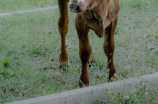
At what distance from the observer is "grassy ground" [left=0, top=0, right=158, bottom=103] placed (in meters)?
5.12

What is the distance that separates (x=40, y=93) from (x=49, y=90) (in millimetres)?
154

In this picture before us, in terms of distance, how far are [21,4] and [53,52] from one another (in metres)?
4.05

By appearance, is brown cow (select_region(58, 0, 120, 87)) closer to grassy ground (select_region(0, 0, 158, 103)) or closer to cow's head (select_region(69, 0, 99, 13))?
cow's head (select_region(69, 0, 99, 13))

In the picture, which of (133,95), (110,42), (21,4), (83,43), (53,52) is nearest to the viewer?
(133,95)

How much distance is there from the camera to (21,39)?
721cm

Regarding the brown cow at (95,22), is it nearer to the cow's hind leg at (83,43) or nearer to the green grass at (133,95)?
the cow's hind leg at (83,43)

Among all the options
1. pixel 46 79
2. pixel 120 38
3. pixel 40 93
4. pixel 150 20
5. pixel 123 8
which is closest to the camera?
pixel 40 93

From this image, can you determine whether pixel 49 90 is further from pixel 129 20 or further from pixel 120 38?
pixel 129 20

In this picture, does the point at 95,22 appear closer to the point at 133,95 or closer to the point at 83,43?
the point at 83,43

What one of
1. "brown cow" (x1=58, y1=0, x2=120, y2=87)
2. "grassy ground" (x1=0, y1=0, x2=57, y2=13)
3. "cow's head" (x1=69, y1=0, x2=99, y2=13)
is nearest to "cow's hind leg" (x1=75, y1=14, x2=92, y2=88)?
"brown cow" (x1=58, y1=0, x2=120, y2=87)

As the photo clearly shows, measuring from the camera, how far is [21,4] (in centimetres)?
1004

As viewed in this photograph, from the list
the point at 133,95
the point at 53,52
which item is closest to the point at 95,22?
the point at 133,95

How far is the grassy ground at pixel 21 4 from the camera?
31.7 ft

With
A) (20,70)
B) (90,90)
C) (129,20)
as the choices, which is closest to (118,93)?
(90,90)
